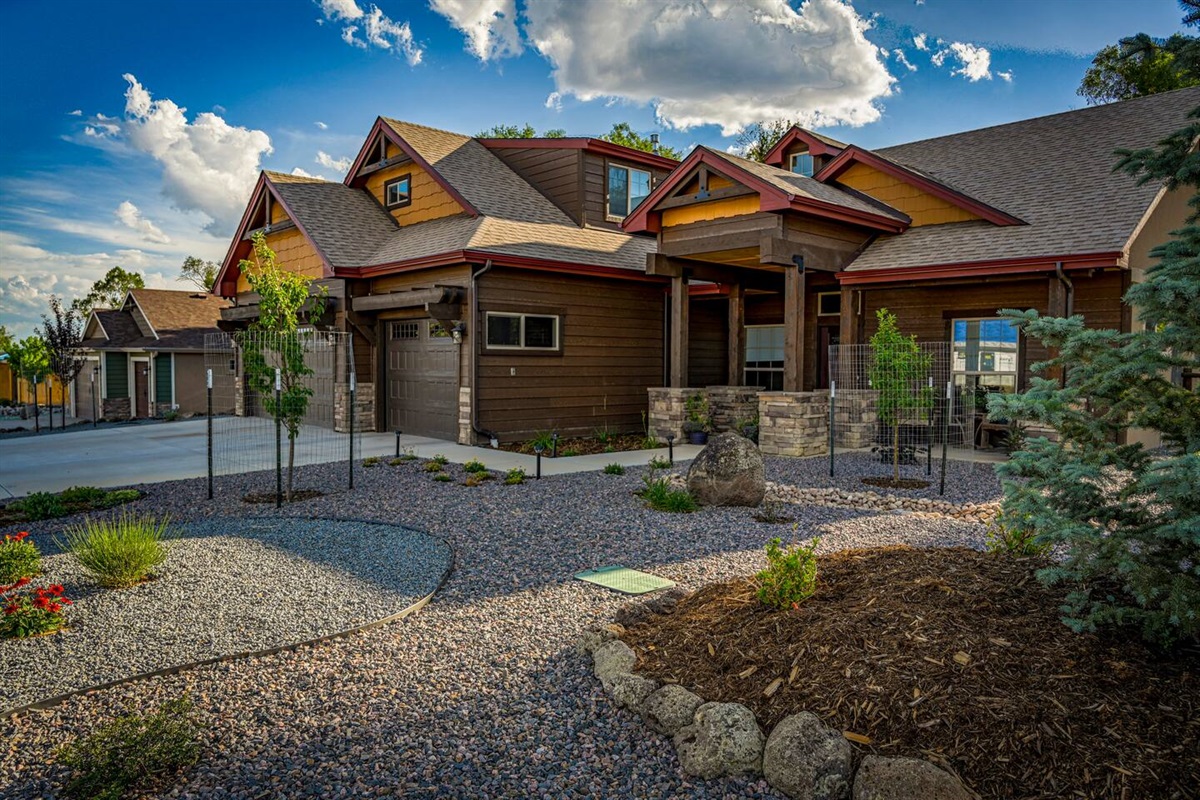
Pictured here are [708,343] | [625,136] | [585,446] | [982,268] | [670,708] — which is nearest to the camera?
[670,708]

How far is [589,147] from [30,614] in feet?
46.8

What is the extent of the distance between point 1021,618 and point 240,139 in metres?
23.6

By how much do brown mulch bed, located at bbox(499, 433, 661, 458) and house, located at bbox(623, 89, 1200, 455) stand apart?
744 mm

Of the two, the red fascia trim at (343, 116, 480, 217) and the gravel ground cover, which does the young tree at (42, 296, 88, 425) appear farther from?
the gravel ground cover

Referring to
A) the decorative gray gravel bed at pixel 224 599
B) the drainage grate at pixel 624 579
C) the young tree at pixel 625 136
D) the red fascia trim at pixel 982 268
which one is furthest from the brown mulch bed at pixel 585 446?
the young tree at pixel 625 136

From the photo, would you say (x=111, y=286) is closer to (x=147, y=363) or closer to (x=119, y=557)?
(x=147, y=363)

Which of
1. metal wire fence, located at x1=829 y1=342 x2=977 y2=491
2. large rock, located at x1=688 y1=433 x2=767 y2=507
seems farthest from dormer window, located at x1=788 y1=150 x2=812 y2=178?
large rock, located at x1=688 y1=433 x2=767 y2=507

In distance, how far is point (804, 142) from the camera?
16812 mm

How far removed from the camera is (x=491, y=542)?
680cm

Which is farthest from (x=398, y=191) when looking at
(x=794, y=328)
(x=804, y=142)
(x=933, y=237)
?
(x=933, y=237)

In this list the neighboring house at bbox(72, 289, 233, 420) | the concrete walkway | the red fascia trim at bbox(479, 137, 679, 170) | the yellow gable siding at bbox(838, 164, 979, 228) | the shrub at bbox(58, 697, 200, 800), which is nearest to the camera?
the shrub at bbox(58, 697, 200, 800)

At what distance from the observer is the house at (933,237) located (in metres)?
11.6

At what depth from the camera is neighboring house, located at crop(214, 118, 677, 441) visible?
13477 mm

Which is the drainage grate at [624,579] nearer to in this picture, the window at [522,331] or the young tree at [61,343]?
the window at [522,331]
